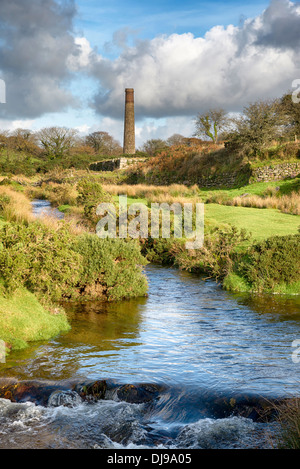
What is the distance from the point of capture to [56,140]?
3674 inches

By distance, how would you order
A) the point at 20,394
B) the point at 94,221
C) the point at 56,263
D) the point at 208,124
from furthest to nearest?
the point at 208,124 → the point at 94,221 → the point at 56,263 → the point at 20,394

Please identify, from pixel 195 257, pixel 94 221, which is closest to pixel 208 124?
pixel 94 221

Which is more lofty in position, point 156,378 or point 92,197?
point 92,197

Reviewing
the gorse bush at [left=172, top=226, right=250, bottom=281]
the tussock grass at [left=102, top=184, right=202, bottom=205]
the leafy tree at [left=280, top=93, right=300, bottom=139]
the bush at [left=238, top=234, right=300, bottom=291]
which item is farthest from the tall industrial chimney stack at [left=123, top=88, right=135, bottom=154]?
the bush at [left=238, top=234, right=300, bottom=291]

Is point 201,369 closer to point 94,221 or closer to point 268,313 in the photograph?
point 268,313

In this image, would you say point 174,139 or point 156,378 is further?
point 174,139

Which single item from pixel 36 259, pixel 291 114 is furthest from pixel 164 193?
pixel 36 259

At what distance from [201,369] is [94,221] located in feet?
51.9

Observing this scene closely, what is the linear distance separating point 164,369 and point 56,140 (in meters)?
89.7

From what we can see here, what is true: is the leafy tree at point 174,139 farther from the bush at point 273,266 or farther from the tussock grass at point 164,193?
the bush at point 273,266

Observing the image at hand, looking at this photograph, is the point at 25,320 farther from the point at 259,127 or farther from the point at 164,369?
the point at 259,127

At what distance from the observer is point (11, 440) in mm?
5922

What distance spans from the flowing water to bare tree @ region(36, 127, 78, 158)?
82.9m
